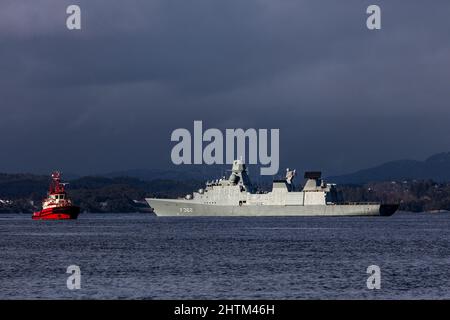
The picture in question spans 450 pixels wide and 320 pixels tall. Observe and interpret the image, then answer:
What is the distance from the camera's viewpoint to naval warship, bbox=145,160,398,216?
179750 millimetres

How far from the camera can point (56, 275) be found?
5112 centimetres

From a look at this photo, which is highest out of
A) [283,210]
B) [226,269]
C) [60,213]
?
[283,210]

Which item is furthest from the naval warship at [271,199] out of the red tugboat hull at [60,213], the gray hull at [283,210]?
the red tugboat hull at [60,213]

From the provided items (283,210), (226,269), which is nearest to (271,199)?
(283,210)

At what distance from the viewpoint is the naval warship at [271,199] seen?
7077 inches

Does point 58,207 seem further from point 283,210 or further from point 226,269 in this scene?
point 226,269

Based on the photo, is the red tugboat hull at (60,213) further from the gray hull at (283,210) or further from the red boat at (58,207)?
the gray hull at (283,210)

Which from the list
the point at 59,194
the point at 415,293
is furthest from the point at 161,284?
the point at 59,194

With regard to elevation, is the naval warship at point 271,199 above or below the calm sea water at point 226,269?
above

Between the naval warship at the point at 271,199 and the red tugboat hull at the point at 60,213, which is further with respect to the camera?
the naval warship at the point at 271,199

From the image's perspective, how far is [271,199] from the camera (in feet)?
596

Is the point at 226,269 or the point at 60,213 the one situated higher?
the point at 60,213
